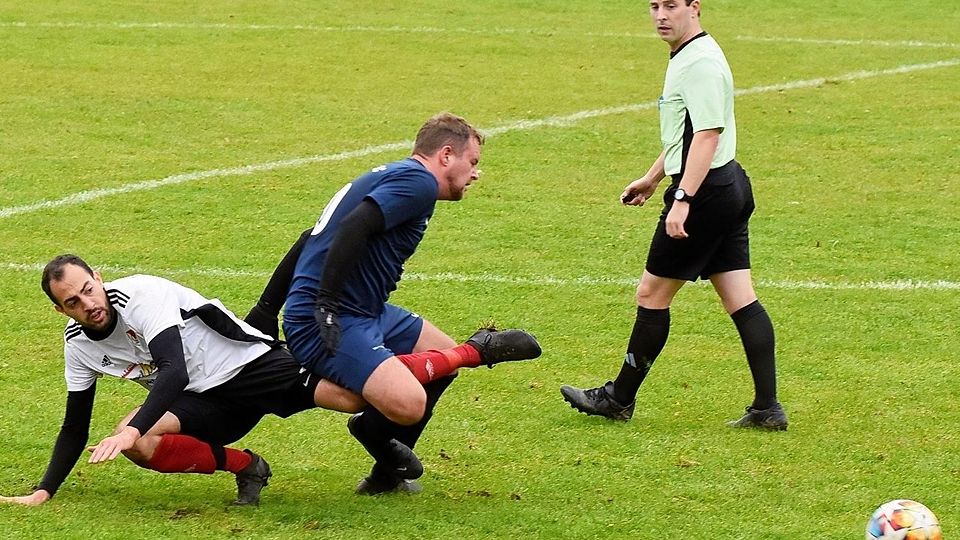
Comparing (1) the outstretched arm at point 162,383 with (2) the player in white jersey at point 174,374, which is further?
(2) the player in white jersey at point 174,374

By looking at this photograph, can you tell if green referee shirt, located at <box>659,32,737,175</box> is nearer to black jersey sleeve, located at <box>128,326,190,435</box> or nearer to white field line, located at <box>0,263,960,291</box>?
black jersey sleeve, located at <box>128,326,190,435</box>

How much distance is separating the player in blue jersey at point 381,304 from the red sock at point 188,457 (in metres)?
0.49

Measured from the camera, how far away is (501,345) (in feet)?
19.8

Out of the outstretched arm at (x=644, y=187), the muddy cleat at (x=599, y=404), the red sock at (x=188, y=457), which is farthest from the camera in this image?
the outstretched arm at (x=644, y=187)

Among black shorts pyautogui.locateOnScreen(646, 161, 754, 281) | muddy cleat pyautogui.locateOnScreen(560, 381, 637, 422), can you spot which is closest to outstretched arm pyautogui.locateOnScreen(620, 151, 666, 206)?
black shorts pyautogui.locateOnScreen(646, 161, 754, 281)

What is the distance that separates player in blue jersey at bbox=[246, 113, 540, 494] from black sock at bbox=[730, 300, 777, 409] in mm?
1259

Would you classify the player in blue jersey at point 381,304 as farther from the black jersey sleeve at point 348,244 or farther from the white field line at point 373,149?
the white field line at point 373,149

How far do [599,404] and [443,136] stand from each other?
5.87 ft

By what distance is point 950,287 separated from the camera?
30.2 ft

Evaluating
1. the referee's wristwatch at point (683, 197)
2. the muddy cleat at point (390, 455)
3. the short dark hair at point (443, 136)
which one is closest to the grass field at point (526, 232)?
the muddy cleat at point (390, 455)

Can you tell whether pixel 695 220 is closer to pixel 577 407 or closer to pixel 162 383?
pixel 577 407

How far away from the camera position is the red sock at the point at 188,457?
5.80 meters

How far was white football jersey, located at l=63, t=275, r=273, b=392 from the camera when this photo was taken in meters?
5.70

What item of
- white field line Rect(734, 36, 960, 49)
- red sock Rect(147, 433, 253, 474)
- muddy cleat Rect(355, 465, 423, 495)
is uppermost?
red sock Rect(147, 433, 253, 474)
